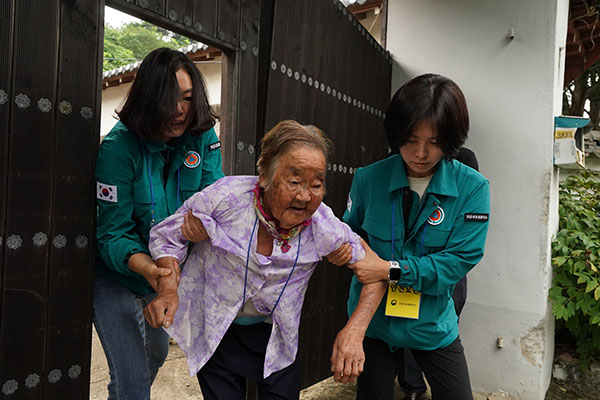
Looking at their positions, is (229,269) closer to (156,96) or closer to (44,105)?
(156,96)

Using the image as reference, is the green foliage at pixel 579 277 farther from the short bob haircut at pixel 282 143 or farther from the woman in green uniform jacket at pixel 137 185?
the woman in green uniform jacket at pixel 137 185

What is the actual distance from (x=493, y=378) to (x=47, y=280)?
347 cm

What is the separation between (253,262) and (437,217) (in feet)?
2.61

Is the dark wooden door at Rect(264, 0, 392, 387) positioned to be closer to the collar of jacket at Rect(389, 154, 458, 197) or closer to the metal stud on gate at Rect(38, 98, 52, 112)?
the collar of jacket at Rect(389, 154, 458, 197)

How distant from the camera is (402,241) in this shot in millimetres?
1974

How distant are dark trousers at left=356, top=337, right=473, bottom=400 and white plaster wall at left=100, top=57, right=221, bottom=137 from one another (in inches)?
208

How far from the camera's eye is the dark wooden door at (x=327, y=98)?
9.48 ft

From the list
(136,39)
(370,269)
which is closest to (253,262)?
(370,269)

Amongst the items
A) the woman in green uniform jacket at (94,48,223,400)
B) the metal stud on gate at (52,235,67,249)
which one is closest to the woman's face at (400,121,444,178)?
the woman in green uniform jacket at (94,48,223,400)

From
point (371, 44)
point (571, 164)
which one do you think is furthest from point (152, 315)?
point (571, 164)

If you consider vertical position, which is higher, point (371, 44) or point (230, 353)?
point (371, 44)

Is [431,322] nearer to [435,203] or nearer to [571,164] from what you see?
[435,203]

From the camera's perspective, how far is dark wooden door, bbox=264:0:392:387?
289 cm

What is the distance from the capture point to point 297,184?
156 centimetres
